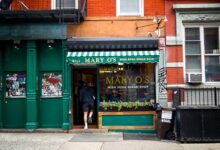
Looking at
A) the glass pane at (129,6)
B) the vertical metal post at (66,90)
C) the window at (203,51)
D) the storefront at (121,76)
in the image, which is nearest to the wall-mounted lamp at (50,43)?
the vertical metal post at (66,90)

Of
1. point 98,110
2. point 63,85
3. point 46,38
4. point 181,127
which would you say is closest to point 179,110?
point 181,127

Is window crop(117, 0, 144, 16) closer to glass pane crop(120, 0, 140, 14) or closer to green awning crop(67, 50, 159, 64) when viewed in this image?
glass pane crop(120, 0, 140, 14)

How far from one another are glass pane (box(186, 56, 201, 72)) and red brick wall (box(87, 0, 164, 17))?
2059mm

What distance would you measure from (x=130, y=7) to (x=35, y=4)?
360cm

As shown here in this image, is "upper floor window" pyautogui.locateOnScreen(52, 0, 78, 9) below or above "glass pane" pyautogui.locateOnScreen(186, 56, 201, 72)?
above

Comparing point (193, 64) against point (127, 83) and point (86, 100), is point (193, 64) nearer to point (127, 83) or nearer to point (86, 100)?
point (127, 83)

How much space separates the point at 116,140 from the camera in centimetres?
1164

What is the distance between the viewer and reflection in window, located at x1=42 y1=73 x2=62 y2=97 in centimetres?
1387

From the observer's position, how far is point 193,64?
1377 cm

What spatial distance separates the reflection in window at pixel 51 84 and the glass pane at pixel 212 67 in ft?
18.1

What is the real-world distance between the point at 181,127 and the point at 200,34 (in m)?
4.04

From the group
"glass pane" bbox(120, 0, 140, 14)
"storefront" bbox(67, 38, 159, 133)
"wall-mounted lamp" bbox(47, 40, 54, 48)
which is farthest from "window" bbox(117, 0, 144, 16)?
"wall-mounted lamp" bbox(47, 40, 54, 48)

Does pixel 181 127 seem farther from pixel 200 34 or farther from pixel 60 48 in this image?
pixel 60 48

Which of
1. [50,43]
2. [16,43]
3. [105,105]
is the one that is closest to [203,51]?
[105,105]
